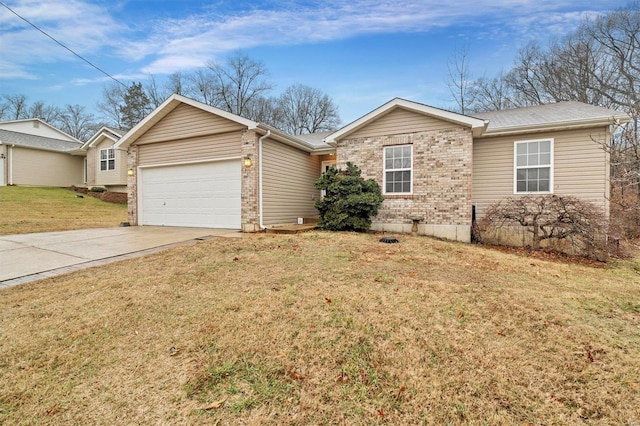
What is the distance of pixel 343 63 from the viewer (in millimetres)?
15266

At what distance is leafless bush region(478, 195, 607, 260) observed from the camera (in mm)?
7332

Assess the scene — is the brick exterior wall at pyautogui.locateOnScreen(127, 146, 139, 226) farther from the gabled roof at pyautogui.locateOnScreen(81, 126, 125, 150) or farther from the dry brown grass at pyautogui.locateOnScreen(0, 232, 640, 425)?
the gabled roof at pyautogui.locateOnScreen(81, 126, 125, 150)

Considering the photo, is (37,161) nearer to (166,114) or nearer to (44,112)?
(166,114)

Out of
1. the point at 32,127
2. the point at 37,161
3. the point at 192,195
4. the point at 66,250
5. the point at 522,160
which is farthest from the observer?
the point at 32,127

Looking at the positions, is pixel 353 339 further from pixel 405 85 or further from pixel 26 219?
pixel 405 85

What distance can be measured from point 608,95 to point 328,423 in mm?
23004

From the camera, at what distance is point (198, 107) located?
1003 cm

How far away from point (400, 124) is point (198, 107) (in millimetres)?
6624

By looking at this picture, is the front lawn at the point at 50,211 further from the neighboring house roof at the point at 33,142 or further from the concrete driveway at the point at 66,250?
the neighboring house roof at the point at 33,142

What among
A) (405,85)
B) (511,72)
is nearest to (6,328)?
(405,85)

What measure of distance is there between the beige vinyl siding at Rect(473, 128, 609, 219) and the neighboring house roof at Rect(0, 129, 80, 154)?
2591 cm

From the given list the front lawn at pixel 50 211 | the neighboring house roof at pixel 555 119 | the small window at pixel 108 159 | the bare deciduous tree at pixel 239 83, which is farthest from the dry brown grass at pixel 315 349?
the bare deciduous tree at pixel 239 83

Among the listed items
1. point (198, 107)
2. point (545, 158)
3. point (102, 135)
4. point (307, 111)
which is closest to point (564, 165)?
point (545, 158)

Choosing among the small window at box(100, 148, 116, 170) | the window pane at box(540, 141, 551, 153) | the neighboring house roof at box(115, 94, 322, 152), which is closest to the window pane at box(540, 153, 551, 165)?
the window pane at box(540, 141, 551, 153)
